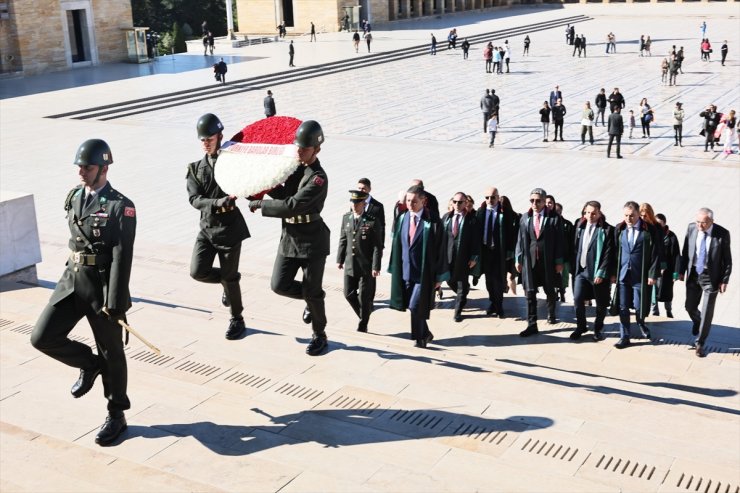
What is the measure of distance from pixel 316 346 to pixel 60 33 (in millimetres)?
32998

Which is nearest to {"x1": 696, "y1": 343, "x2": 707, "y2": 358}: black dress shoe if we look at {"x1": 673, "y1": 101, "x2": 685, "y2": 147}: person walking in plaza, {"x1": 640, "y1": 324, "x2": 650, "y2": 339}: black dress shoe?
{"x1": 640, "y1": 324, "x2": 650, "y2": 339}: black dress shoe

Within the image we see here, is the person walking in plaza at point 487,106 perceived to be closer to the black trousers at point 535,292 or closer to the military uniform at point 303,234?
the black trousers at point 535,292

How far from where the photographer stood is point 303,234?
6094 mm

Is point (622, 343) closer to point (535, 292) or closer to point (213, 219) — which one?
point (535, 292)

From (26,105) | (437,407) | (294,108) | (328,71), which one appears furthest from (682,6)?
(437,407)

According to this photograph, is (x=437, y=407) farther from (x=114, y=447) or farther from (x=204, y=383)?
(x=114, y=447)

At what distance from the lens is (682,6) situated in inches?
2450

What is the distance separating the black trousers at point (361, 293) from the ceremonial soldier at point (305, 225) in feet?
4.68

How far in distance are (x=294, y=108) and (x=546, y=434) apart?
22.2 m

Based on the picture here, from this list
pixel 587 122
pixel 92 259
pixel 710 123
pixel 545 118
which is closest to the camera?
pixel 92 259

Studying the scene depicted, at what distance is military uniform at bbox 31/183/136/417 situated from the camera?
15.8 feet

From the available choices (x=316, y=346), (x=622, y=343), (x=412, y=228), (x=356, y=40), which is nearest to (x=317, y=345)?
(x=316, y=346)

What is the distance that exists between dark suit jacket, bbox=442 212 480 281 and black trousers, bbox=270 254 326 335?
2.39 metres

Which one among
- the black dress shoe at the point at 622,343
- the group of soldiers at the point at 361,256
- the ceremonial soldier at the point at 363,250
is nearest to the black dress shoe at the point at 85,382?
the group of soldiers at the point at 361,256
